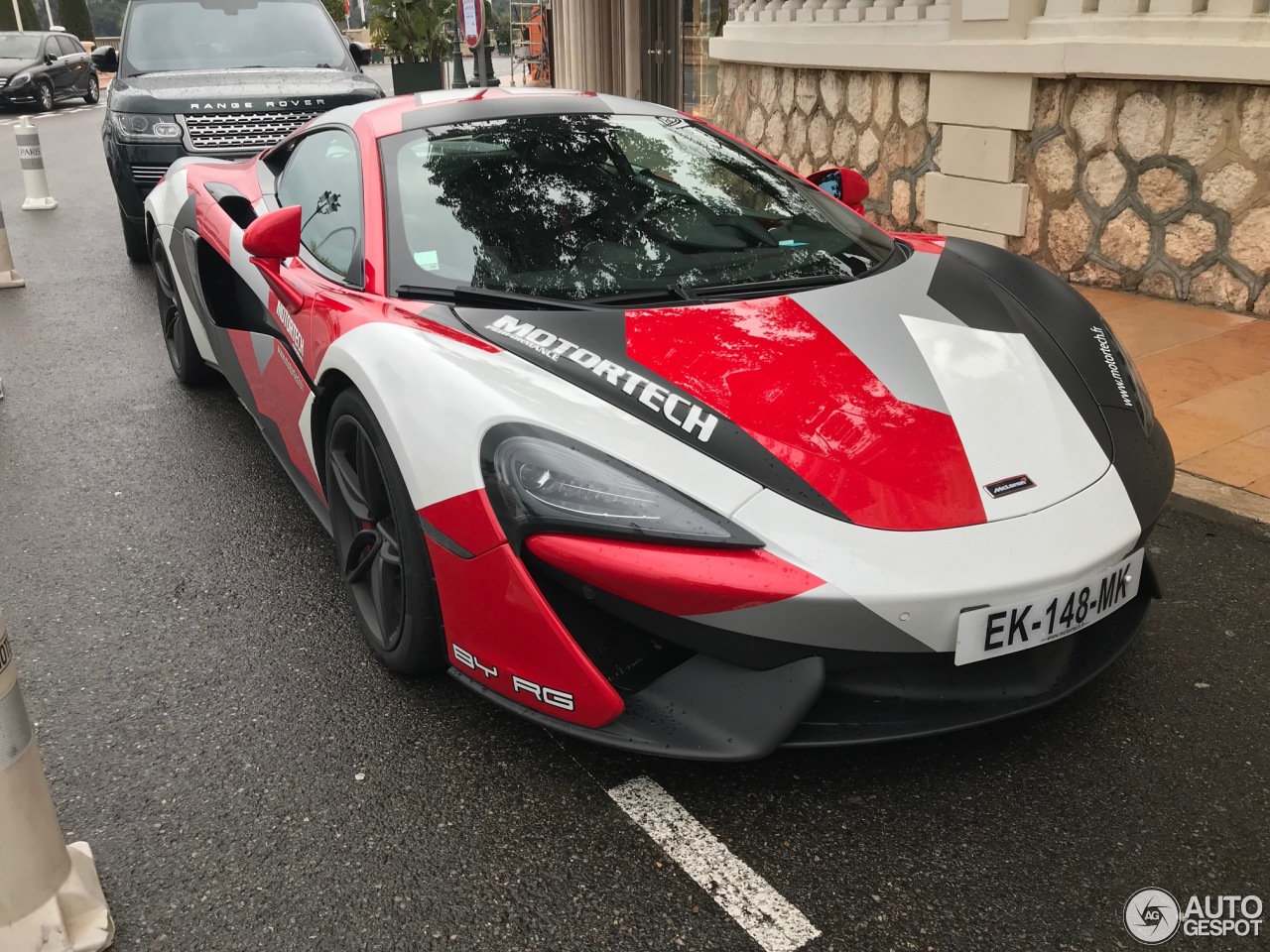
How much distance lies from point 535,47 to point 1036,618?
83.6 ft

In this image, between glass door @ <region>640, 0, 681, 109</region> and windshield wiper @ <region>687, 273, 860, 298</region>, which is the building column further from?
glass door @ <region>640, 0, 681, 109</region>

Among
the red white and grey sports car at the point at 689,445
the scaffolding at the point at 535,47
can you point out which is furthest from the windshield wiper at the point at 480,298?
the scaffolding at the point at 535,47

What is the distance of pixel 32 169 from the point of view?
983 centimetres

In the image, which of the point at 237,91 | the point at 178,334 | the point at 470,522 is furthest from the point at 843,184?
the point at 237,91

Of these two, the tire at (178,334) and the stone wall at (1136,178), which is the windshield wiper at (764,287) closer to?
the tire at (178,334)

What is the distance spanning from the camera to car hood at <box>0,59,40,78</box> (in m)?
20.6

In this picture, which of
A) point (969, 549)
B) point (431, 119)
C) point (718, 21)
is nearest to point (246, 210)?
point (431, 119)

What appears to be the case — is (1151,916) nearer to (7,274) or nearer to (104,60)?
(7,274)

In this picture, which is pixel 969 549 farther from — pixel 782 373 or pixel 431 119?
pixel 431 119

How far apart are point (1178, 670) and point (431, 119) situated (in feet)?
8.15

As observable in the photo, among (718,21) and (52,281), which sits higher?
(718,21)

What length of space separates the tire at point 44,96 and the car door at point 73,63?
73 cm

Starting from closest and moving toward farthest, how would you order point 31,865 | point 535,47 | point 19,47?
point 31,865
point 19,47
point 535,47

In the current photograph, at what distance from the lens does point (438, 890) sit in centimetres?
201
